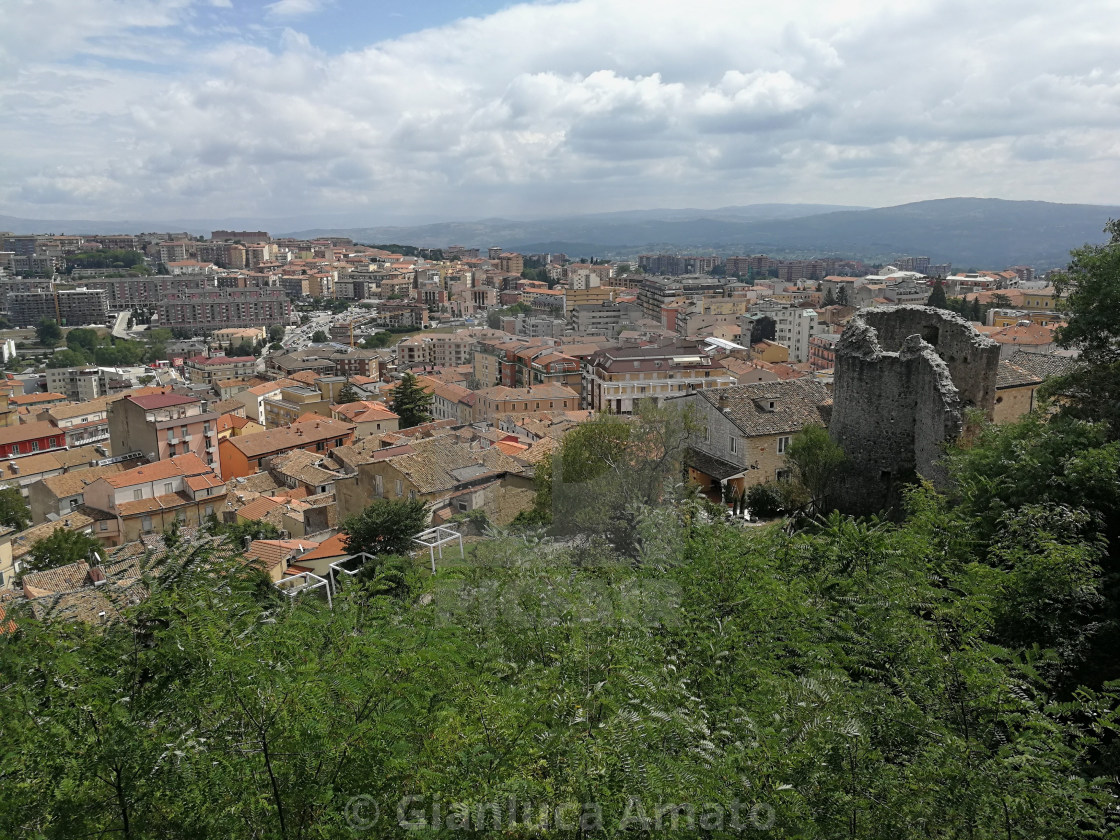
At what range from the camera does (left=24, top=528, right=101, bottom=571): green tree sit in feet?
90.8

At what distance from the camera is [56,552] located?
2808 cm

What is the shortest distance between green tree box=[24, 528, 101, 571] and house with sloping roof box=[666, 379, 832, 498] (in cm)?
2155

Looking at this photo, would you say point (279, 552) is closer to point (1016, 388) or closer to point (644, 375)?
point (1016, 388)

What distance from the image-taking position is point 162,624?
15.1ft

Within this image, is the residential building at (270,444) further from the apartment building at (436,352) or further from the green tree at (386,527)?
the apartment building at (436,352)

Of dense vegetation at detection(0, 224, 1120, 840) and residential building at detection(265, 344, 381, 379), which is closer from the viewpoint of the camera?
dense vegetation at detection(0, 224, 1120, 840)

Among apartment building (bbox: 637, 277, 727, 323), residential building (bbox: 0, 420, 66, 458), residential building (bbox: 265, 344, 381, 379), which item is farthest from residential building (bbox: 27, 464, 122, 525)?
apartment building (bbox: 637, 277, 727, 323)

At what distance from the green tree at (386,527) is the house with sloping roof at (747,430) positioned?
6875 mm

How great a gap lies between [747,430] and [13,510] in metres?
38.6

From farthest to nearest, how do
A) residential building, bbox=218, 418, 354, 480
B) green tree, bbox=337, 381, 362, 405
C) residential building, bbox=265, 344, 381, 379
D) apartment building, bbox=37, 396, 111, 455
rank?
residential building, bbox=265, 344, 381, 379 < green tree, bbox=337, 381, 362, 405 < apartment building, bbox=37, 396, 111, 455 < residential building, bbox=218, 418, 354, 480

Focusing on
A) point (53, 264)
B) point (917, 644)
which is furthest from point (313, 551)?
point (53, 264)

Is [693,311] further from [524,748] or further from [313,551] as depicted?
[524,748]

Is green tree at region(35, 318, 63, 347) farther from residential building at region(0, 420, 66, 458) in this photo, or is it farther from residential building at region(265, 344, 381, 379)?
residential building at region(0, 420, 66, 458)

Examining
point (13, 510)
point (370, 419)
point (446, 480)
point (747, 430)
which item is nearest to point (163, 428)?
point (13, 510)
